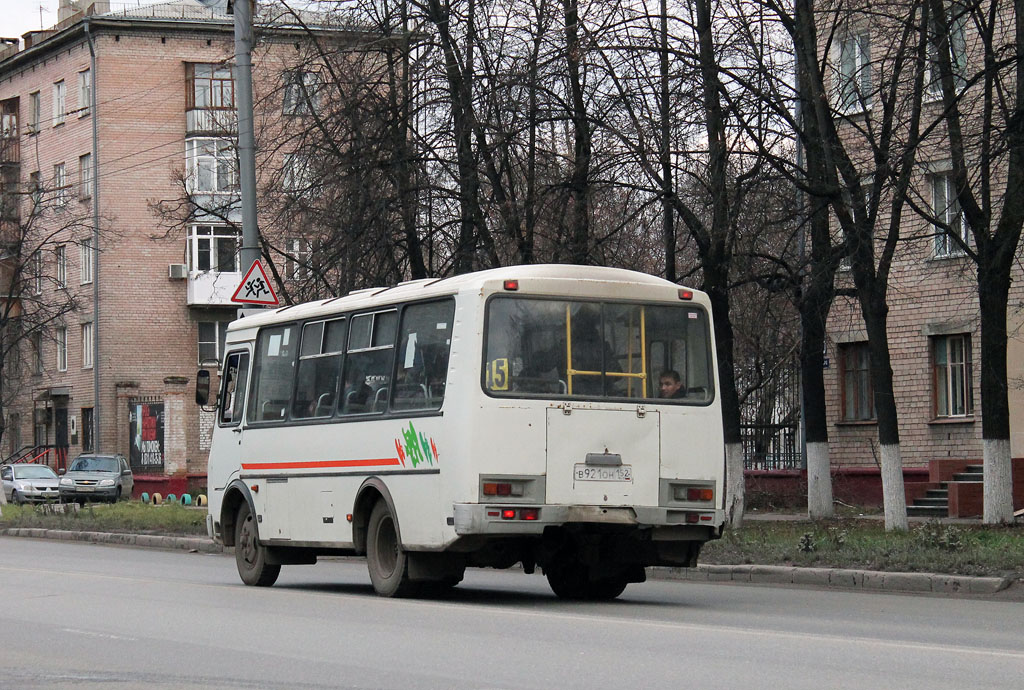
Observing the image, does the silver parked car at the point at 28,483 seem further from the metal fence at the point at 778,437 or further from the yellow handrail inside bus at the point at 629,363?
the yellow handrail inside bus at the point at 629,363

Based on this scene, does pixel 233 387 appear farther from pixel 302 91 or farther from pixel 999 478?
pixel 999 478

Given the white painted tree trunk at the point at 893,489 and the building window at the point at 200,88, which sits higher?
the building window at the point at 200,88

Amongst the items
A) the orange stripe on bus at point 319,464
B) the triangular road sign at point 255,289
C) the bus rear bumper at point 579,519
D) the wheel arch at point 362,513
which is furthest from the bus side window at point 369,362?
the triangular road sign at point 255,289

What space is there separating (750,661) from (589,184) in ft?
44.6

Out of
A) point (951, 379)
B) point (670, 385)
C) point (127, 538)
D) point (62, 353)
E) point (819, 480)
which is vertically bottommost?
point (127, 538)

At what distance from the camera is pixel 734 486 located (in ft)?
82.5

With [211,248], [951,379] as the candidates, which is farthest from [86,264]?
[951,379]

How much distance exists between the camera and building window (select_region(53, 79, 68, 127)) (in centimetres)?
6125

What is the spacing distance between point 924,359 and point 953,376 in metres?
0.76

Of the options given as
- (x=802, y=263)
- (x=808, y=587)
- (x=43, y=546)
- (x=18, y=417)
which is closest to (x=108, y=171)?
(x=18, y=417)

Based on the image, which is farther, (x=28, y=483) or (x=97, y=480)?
(x=28, y=483)

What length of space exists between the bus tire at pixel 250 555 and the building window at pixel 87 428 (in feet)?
139

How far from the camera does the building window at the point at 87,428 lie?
58.6 m

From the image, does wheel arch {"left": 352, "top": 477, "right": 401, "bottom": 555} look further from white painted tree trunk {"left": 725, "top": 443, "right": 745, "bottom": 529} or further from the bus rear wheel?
white painted tree trunk {"left": 725, "top": 443, "right": 745, "bottom": 529}
